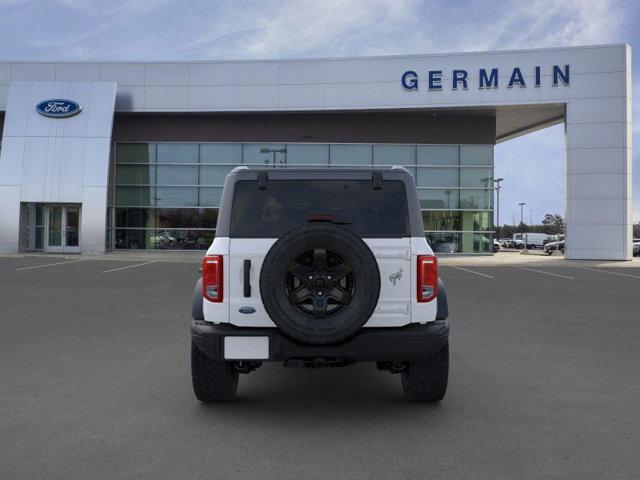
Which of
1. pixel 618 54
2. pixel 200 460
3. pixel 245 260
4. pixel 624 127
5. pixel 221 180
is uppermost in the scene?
pixel 618 54

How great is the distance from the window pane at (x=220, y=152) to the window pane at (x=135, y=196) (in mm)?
3293

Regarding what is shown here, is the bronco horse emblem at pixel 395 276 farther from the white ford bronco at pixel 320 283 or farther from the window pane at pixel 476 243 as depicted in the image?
the window pane at pixel 476 243

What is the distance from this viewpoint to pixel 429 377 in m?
4.38

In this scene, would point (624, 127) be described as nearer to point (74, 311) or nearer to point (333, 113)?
point (333, 113)

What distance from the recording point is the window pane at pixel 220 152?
28953 mm

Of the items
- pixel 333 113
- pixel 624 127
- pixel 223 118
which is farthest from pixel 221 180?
pixel 624 127

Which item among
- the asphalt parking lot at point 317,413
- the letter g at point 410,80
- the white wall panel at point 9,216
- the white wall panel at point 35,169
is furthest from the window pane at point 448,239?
the white wall panel at point 9,216

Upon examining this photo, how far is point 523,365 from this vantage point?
5.90m

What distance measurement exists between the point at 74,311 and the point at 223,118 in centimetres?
2072

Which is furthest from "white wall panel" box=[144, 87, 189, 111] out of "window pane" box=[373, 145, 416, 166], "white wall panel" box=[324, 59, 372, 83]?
"window pane" box=[373, 145, 416, 166]

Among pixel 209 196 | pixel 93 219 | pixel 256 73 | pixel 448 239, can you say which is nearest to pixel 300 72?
pixel 256 73

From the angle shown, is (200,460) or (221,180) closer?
(200,460)

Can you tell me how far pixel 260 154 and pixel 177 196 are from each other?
4.85 m

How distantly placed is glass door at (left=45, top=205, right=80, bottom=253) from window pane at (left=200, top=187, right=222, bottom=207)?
6180 millimetres
